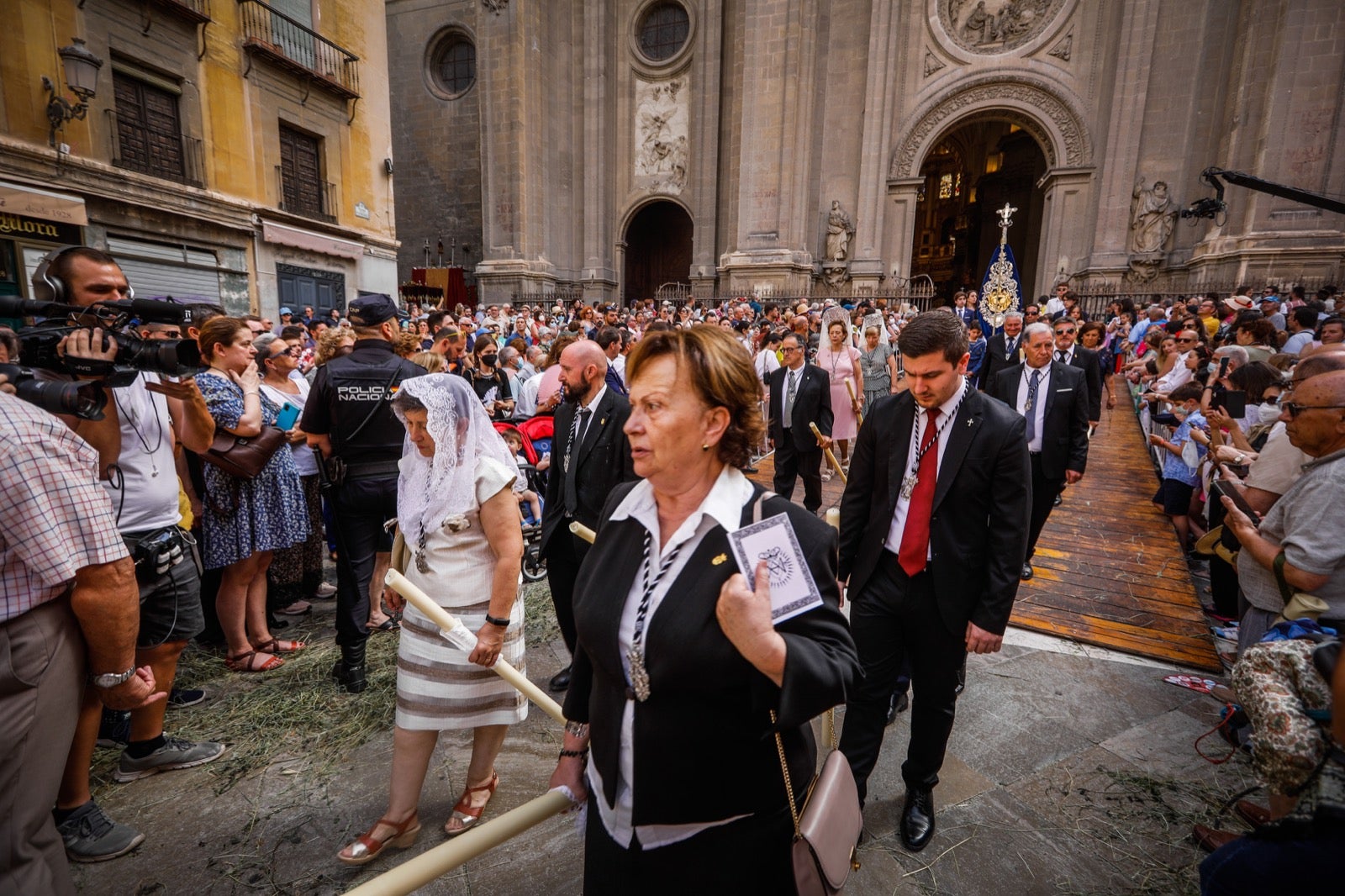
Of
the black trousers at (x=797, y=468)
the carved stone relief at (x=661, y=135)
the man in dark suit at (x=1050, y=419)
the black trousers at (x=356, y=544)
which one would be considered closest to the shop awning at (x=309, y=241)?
the carved stone relief at (x=661, y=135)

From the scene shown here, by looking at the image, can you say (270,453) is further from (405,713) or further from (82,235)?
(82,235)

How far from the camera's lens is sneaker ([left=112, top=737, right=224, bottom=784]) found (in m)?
3.00

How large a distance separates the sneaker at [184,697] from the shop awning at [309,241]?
47.2ft

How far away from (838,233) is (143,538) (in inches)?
817

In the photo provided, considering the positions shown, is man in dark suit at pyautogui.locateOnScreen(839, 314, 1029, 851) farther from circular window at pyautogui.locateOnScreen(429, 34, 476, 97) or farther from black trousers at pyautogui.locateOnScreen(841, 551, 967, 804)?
circular window at pyautogui.locateOnScreen(429, 34, 476, 97)

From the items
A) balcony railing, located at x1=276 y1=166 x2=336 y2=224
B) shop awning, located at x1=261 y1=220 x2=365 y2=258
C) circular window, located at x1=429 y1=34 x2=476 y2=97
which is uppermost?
circular window, located at x1=429 y1=34 x2=476 y2=97

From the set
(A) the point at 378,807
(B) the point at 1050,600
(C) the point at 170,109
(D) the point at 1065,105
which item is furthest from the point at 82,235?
(D) the point at 1065,105

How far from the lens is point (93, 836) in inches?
101

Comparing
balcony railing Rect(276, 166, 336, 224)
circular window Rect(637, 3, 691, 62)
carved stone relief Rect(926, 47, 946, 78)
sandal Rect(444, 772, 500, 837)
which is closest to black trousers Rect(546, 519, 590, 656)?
sandal Rect(444, 772, 500, 837)

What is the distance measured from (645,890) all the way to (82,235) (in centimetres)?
1544

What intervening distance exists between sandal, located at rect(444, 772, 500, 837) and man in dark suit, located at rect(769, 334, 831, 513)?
4532 mm

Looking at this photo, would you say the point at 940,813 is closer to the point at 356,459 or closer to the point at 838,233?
the point at 356,459

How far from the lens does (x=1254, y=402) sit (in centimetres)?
477

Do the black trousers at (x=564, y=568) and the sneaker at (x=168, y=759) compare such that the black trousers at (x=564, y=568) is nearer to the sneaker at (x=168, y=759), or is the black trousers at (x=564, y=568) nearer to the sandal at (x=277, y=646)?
the sneaker at (x=168, y=759)
